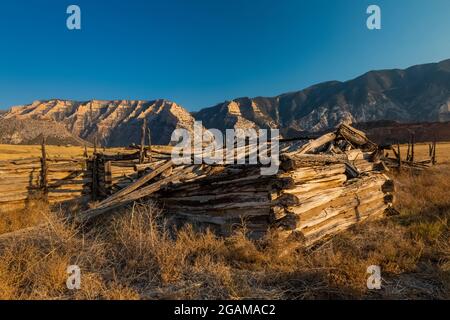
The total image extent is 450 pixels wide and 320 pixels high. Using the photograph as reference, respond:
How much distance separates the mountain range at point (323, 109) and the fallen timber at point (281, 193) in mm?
102722

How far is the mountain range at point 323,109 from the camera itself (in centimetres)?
12562

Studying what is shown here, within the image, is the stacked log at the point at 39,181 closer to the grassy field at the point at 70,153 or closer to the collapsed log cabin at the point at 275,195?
the collapsed log cabin at the point at 275,195

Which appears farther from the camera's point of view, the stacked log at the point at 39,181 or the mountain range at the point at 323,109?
the mountain range at the point at 323,109

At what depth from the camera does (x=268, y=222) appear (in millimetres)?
6324

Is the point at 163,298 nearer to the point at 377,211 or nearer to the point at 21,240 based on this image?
the point at 21,240

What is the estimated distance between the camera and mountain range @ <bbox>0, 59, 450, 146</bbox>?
412 feet

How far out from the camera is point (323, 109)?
15225cm

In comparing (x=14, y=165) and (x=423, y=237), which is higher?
(x=14, y=165)

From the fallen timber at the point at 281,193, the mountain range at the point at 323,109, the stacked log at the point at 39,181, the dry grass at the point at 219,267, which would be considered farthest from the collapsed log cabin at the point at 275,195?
the mountain range at the point at 323,109

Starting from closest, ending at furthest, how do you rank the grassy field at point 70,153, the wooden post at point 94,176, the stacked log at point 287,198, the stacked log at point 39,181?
the stacked log at point 287,198
the stacked log at point 39,181
the wooden post at point 94,176
the grassy field at point 70,153

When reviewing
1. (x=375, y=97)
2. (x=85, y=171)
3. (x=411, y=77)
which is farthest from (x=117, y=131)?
(x=85, y=171)

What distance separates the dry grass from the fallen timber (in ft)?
2.09

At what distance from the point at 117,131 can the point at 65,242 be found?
199204 millimetres

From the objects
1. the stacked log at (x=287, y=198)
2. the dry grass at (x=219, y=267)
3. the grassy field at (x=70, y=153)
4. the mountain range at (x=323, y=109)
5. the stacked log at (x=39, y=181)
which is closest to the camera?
the dry grass at (x=219, y=267)
